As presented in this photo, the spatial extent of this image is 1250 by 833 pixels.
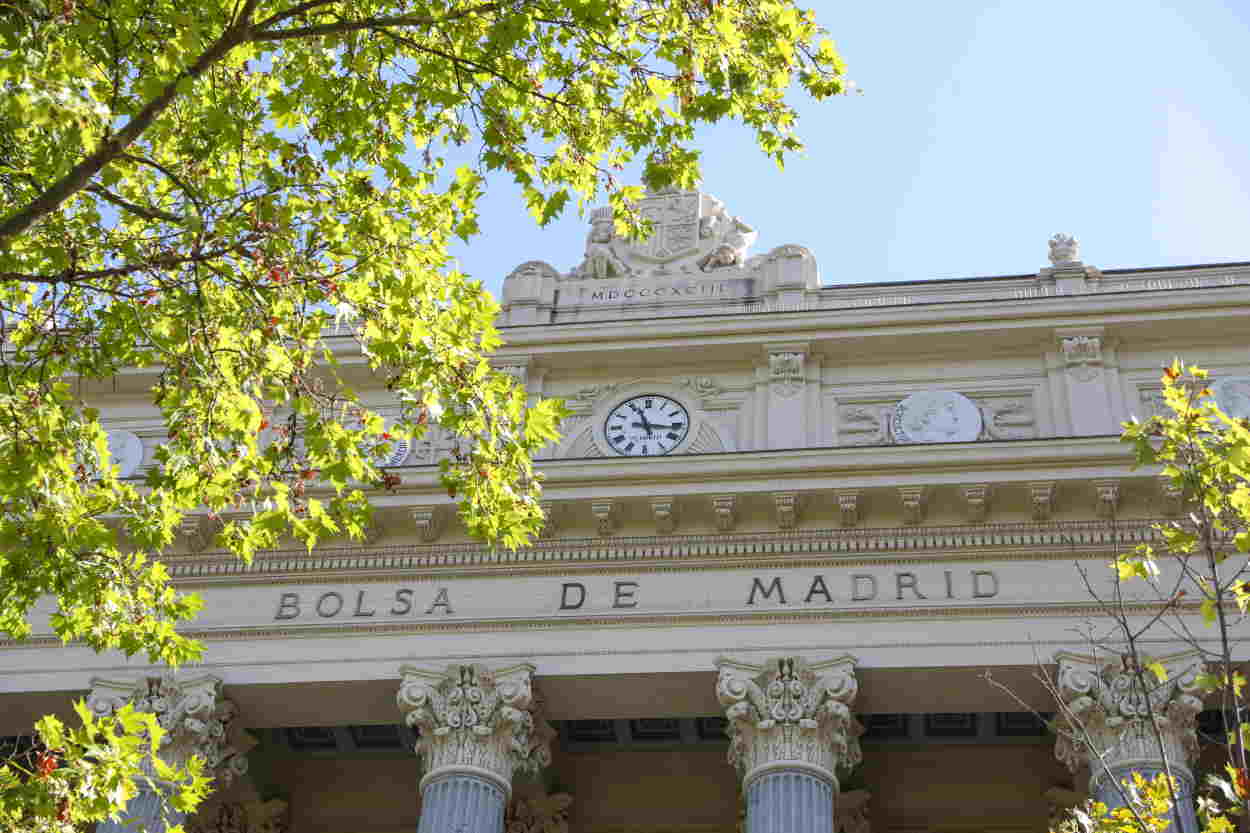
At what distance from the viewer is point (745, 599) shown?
24.0 meters

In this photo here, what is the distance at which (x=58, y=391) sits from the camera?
15227 millimetres

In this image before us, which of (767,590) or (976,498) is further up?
(976,498)

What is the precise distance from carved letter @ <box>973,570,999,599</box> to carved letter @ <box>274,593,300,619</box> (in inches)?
368

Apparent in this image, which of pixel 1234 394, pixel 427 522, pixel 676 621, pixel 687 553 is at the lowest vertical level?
pixel 676 621

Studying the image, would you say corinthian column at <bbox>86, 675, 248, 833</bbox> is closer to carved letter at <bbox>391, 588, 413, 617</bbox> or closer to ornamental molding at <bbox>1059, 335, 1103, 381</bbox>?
carved letter at <bbox>391, 588, 413, 617</bbox>

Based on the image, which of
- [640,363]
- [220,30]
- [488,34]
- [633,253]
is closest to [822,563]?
[640,363]

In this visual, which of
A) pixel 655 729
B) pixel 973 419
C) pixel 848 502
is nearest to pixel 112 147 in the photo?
pixel 848 502

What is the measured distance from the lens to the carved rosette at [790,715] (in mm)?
22328

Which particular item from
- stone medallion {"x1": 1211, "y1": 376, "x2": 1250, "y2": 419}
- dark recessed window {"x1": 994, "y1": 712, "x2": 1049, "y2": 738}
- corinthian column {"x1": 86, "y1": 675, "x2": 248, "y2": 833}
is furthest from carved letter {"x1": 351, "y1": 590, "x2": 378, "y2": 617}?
stone medallion {"x1": 1211, "y1": 376, "x2": 1250, "y2": 419}

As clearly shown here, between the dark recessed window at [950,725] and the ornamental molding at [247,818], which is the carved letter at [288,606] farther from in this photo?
the dark recessed window at [950,725]

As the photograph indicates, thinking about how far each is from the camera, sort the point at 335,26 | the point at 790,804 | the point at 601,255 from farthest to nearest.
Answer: the point at 601,255, the point at 790,804, the point at 335,26

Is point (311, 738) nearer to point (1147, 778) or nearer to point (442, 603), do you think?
point (442, 603)

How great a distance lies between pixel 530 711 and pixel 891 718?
5.24 m

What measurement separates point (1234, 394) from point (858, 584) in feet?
21.5
